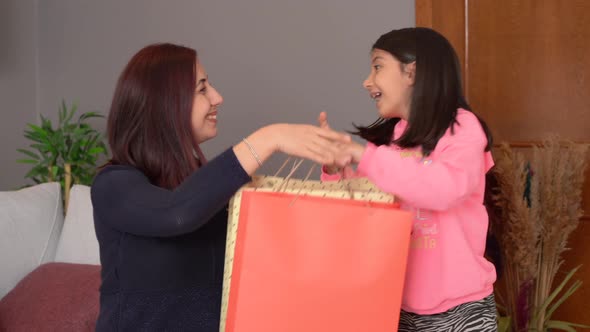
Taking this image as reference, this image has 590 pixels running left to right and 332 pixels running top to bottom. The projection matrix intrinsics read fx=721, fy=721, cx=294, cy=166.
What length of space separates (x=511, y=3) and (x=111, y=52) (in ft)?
7.31

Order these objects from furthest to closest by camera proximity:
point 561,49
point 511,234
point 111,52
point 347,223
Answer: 1. point 111,52
2. point 561,49
3. point 511,234
4. point 347,223

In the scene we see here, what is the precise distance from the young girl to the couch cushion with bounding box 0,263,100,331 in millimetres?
1151

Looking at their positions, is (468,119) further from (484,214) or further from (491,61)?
(491,61)

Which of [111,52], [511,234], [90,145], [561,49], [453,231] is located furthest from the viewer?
[111,52]

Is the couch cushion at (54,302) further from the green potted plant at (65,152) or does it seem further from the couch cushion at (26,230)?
the green potted plant at (65,152)

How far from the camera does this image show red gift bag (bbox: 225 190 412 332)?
118 cm

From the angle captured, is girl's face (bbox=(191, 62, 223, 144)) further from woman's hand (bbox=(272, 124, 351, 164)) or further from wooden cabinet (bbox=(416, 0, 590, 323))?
wooden cabinet (bbox=(416, 0, 590, 323))

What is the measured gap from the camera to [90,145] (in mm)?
3602

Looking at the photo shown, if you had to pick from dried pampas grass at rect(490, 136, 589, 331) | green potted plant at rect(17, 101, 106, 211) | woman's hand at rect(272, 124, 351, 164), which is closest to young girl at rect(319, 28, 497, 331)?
woman's hand at rect(272, 124, 351, 164)

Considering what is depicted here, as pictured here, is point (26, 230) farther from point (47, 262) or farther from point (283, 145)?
point (283, 145)

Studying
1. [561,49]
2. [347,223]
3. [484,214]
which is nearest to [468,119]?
→ [484,214]

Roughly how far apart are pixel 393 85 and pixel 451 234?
1.18 ft

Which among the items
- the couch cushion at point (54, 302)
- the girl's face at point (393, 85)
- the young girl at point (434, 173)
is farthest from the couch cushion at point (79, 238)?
the girl's face at point (393, 85)

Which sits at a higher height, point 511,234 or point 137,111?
point 137,111
